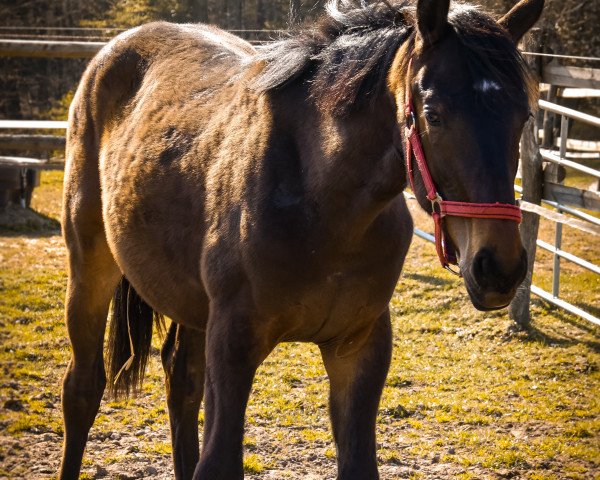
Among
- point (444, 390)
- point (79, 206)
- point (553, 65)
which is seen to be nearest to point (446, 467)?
point (444, 390)

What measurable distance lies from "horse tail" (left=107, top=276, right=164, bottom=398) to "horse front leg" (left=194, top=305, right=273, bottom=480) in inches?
56.4

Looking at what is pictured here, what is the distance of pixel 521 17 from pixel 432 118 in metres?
0.57

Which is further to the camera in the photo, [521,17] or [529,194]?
[529,194]

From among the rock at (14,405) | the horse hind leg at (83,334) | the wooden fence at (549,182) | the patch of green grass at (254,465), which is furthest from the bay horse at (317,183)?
the wooden fence at (549,182)

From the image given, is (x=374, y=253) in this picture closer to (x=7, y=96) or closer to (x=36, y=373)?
(x=36, y=373)

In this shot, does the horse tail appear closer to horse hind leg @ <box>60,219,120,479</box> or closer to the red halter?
horse hind leg @ <box>60,219,120,479</box>

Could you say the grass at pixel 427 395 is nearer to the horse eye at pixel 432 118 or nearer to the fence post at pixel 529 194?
the fence post at pixel 529 194

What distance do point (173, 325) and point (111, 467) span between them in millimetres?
810

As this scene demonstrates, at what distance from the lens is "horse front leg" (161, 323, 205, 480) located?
401 centimetres

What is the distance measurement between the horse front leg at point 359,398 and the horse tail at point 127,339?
4.69ft

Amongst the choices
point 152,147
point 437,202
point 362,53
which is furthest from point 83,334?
point 437,202

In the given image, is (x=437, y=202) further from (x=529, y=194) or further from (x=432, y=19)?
(x=529, y=194)

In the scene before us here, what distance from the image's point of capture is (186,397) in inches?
158

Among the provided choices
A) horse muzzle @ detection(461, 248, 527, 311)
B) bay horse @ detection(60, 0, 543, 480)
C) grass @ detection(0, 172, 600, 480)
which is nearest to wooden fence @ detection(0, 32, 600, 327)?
grass @ detection(0, 172, 600, 480)
